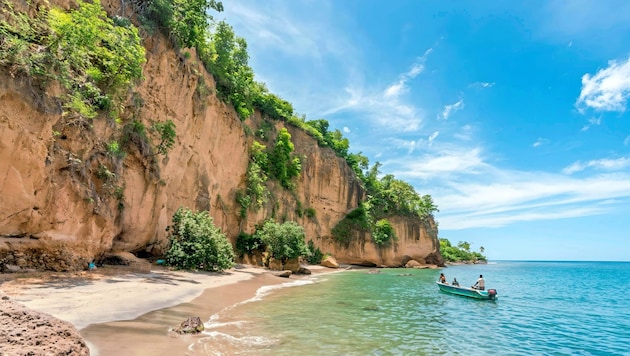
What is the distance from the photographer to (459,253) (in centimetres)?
11669

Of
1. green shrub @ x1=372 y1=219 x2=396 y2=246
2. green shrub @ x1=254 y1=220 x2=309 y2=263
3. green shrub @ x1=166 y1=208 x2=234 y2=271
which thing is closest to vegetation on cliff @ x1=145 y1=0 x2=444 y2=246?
green shrub @ x1=372 y1=219 x2=396 y2=246

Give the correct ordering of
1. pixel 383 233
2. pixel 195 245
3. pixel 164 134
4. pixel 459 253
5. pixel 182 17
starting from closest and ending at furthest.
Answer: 1. pixel 164 134
2. pixel 195 245
3. pixel 182 17
4. pixel 383 233
5. pixel 459 253

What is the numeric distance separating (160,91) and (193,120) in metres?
4.81

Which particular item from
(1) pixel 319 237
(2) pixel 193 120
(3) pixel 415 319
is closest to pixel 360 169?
(1) pixel 319 237

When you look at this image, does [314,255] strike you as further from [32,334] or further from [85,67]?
A: [32,334]

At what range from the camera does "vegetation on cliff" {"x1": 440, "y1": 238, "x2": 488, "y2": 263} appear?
10660cm

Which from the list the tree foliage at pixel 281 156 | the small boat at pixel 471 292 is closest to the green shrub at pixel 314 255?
the tree foliage at pixel 281 156

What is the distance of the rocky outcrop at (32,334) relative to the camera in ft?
13.9

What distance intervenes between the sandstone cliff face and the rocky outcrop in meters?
8.60

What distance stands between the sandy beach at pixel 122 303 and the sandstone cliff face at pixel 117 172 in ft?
6.26

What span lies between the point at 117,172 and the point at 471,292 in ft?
71.1

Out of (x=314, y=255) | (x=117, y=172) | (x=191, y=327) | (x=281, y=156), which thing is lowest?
(x=191, y=327)

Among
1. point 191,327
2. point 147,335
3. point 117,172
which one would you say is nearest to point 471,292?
point 191,327

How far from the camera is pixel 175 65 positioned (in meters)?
23.2
